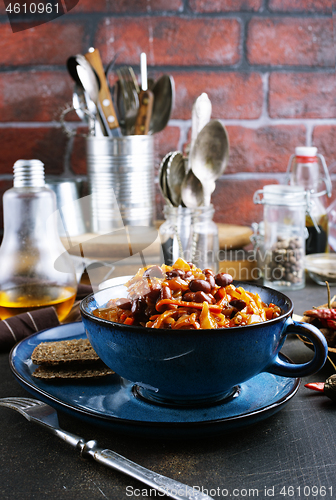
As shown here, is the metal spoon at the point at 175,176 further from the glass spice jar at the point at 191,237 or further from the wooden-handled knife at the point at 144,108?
the wooden-handled knife at the point at 144,108

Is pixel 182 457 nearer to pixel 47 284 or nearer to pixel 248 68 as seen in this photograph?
pixel 47 284

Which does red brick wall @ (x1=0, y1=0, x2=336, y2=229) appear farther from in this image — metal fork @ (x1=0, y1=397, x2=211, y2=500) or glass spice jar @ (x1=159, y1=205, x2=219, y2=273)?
metal fork @ (x1=0, y1=397, x2=211, y2=500)

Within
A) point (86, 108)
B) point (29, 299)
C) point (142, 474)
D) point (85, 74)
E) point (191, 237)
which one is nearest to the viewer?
point (142, 474)

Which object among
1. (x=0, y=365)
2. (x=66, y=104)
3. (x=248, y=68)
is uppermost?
(x=248, y=68)

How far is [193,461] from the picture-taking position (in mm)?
485

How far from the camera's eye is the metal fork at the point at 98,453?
425 millimetres

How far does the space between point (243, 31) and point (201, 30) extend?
5.5 inches

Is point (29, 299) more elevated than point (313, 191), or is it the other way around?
point (313, 191)

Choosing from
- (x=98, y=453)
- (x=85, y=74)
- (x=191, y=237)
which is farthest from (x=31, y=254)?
(x=85, y=74)

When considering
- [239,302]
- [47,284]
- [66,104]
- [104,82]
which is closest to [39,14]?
[66,104]

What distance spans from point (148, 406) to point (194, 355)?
0.32 ft

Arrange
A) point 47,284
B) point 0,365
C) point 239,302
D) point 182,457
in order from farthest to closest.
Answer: point 47,284 → point 0,365 → point 239,302 → point 182,457

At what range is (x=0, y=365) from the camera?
777 mm

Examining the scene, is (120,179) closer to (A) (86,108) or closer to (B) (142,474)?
(A) (86,108)
